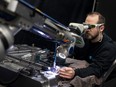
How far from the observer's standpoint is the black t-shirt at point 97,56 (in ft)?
6.73

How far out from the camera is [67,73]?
1877 mm

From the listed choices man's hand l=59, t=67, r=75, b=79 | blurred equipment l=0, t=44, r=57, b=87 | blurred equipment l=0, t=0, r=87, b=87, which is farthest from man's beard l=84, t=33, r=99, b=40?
blurred equipment l=0, t=44, r=57, b=87

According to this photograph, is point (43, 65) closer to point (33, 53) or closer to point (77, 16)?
point (33, 53)

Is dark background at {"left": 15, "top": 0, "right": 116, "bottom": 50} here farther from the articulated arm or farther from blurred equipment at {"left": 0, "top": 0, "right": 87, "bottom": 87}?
the articulated arm

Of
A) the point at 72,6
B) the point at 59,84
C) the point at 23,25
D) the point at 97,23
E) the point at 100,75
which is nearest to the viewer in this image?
the point at 23,25

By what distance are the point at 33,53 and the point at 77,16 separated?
158cm

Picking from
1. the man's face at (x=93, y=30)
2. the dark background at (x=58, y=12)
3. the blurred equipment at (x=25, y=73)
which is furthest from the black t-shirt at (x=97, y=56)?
the dark background at (x=58, y=12)

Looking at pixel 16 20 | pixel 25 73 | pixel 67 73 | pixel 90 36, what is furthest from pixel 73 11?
pixel 16 20

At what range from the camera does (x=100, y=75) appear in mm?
2105

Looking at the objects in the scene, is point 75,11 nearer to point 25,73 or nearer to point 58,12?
point 58,12

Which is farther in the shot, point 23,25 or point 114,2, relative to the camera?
point 114,2

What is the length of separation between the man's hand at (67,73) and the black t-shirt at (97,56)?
0.21 feet

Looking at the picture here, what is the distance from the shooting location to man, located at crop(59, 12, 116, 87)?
1.88 metres

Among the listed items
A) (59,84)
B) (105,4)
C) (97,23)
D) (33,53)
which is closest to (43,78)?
(59,84)
